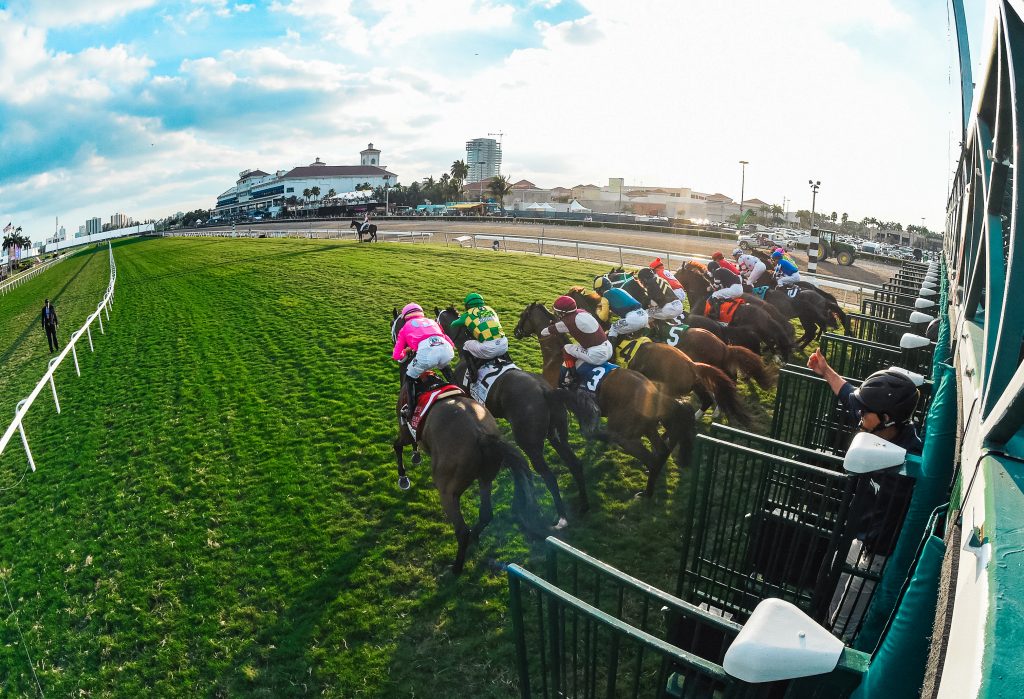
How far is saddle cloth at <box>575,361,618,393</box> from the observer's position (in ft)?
21.3

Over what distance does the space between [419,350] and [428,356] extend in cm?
12

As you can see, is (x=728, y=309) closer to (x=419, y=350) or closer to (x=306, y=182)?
(x=419, y=350)

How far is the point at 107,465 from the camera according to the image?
7.58 metres

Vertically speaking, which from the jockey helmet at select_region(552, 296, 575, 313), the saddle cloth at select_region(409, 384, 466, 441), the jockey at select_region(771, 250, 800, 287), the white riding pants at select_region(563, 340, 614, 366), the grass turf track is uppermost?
the jockey at select_region(771, 250, 800, 287)

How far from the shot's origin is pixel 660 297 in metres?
8.59

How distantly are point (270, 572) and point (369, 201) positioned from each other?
88.8 m

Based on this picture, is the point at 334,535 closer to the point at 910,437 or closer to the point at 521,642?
the point at 521,642

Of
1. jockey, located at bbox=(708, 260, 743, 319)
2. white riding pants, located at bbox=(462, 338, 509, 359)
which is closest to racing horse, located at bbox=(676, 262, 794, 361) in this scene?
jockey, located at bbox=(708, 260, 743, 319)

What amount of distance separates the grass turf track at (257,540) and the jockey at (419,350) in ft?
4.18

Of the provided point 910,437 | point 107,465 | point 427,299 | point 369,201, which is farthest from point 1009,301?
point 369,201

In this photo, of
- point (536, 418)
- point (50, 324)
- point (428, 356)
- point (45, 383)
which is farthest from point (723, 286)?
point (50, 324)

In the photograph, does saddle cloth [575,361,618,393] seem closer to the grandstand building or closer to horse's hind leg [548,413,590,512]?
horse's hind leg [548,413,590,512]

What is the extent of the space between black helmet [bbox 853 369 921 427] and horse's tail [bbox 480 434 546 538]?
2.68m

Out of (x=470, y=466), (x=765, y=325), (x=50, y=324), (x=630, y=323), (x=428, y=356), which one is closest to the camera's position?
(x=470, y=466)
